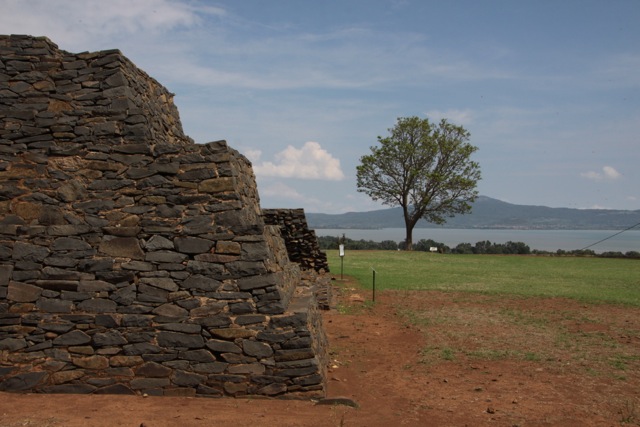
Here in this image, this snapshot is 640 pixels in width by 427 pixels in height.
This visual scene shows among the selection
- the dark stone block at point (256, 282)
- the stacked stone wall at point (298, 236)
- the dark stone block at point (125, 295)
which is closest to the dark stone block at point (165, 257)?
the dark stone block at point (125, 295)

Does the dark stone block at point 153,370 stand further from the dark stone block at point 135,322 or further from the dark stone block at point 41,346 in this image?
the dark stone block at point 41,346

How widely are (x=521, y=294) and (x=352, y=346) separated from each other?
10.7 m

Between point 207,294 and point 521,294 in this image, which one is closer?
point 207,294

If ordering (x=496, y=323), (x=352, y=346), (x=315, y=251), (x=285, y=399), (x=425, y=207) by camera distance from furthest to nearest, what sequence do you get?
(x=425, y=207), (x=315, y=251), (x=496, y=323), (x=352, y=346), (x=285, y=399)

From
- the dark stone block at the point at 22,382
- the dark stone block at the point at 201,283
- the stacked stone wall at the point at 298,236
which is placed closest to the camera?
the dark stone block at the point at 22,382

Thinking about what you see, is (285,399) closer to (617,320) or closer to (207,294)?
(207,294)

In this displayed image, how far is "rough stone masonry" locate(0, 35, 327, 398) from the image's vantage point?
24.2ft

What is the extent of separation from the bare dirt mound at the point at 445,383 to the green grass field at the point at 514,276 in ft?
16.4

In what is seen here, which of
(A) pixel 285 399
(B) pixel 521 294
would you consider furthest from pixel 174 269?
(B) pixel 521 294

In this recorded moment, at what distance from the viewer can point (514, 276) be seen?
2605 centimetres

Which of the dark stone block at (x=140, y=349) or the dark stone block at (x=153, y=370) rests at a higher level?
the dark stone block at (x=140, y=349)

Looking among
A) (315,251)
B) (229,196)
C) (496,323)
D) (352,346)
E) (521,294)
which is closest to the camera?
(229,196)

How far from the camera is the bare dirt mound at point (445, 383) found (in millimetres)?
6723

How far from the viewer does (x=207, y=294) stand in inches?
296
